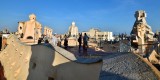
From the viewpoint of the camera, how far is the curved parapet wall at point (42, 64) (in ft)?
20.8

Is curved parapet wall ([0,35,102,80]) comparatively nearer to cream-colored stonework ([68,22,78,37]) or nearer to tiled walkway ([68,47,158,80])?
tiled walkway ([68,47,158,80])

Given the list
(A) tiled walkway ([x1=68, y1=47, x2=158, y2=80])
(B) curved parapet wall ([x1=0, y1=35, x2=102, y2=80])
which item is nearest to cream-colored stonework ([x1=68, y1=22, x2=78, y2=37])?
(B) curved parapet wall ([x1=0, y1=35, x2=102, y2=80])

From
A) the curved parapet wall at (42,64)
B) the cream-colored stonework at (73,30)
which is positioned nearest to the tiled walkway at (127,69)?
the curved parapet wall at (42,64)

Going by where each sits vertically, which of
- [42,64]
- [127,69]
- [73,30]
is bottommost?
[42,64]

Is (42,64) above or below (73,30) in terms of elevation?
below

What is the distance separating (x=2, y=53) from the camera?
44.8 feet

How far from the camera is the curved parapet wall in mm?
6336

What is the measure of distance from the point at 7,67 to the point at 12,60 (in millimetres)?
486

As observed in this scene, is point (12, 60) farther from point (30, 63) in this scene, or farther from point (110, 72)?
point (110, 72)

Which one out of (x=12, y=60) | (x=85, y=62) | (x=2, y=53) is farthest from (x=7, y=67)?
(x=85, y=62)

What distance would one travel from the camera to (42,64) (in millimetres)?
8906

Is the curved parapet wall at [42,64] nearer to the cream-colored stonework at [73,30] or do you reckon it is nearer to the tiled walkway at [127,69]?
the tiled walkway at [127,69]

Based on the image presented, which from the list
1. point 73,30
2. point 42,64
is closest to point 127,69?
point 42,64

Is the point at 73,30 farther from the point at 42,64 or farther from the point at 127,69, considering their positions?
the point at 127,69
